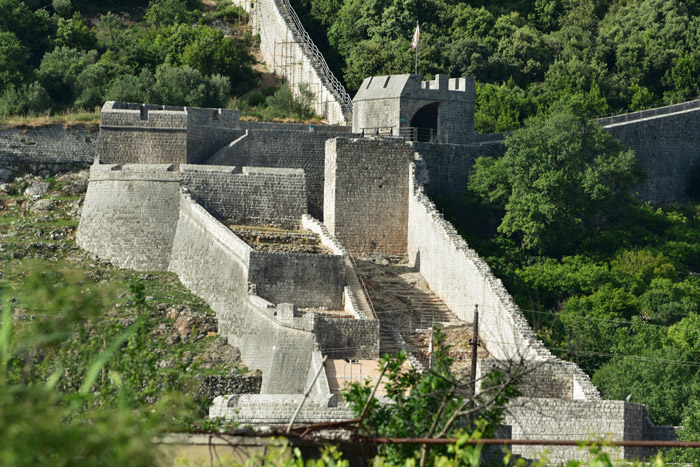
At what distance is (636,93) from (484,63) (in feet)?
18.7

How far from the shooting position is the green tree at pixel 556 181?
115ft

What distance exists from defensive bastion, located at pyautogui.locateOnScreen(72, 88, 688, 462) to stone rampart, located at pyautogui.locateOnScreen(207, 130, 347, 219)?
0.03 m

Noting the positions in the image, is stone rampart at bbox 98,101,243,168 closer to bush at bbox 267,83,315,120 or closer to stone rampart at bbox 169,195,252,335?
stone rampart at bbox 169,195,252,335

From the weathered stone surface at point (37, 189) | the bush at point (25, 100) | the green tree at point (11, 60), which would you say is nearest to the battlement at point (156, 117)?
the weathered stone surface at point (37, 189)

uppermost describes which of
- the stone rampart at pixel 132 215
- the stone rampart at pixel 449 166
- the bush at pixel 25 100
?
the bush at pixel 25 100

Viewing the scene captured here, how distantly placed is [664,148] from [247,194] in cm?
1497

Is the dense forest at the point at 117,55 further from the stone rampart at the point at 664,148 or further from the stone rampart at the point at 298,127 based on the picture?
the stone rampart at the point at 664,148

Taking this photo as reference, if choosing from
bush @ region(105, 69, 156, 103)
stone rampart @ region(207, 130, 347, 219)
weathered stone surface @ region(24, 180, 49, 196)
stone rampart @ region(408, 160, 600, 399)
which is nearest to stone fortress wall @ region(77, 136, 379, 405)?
stone rampart @ region(207, 130, 347, 219)

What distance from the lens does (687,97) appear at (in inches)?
1921

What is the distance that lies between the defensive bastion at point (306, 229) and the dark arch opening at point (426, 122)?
12cm

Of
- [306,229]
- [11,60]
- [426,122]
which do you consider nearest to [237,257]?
[306,229]

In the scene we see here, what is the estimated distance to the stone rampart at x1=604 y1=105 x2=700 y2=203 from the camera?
41.1 metres

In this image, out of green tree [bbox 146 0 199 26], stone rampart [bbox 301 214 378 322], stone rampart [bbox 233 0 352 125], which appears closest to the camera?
stone rampart [bbox 301 214 378 322]

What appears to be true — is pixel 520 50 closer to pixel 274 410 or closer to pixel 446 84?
pixel 446 84
